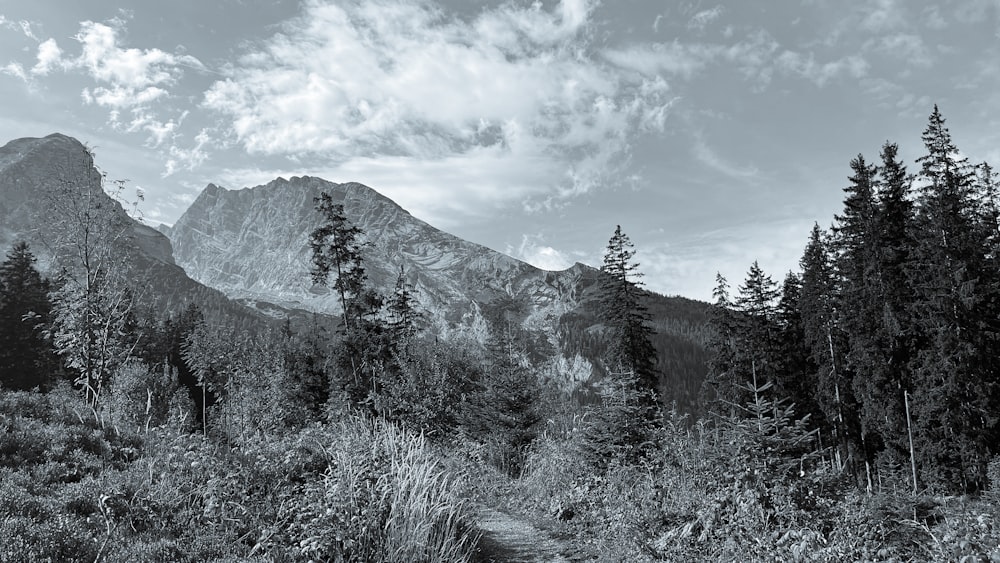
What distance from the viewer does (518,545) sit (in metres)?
8.74

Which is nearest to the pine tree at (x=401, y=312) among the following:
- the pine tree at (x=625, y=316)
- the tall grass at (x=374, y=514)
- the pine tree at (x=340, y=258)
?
the pine tree at (x=340, y=258)

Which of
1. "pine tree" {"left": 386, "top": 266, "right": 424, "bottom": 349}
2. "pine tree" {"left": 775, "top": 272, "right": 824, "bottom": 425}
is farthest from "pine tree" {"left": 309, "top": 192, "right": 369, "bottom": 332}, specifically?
"pine tree" {"left": 775, "top": 272, "right": 824, "bottom": 425}

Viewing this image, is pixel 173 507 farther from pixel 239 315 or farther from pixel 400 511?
pixel 239 315

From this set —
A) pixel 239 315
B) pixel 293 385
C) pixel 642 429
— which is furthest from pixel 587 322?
pixel 642 429

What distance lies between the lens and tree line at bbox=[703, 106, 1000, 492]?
21.6 metres

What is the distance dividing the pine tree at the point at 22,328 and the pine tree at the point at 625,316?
109 feet

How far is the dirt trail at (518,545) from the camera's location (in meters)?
7.81

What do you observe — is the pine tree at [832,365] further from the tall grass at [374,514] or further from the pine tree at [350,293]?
the tall grass at [374,514]

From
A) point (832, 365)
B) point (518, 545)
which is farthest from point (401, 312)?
point (518, 545)

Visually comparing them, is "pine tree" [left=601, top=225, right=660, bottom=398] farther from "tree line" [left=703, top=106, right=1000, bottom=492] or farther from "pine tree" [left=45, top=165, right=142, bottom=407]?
"pine tree" [left=45, top=165, right=142, bottom=407]

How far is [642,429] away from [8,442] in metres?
10.5

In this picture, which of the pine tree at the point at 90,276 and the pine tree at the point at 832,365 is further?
the pine tree at the point at 832,365

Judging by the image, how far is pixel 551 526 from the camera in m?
9.80

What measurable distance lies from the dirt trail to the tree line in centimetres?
1066
